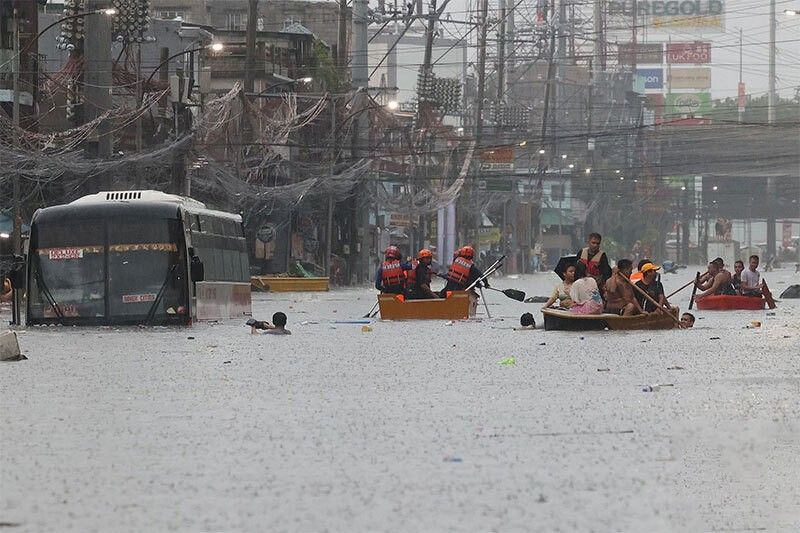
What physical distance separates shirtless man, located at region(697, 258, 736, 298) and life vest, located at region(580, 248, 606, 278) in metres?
13.7

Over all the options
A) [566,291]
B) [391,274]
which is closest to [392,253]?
[391,274]

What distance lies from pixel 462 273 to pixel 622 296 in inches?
297

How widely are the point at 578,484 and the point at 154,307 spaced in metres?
23.5

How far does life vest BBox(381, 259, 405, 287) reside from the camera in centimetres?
3878

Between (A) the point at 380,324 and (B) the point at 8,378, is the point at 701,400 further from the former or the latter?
(A) the point at 380,324

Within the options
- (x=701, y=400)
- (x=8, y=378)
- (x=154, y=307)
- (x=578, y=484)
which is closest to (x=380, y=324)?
(x=154, y=307)

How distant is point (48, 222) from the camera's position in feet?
113

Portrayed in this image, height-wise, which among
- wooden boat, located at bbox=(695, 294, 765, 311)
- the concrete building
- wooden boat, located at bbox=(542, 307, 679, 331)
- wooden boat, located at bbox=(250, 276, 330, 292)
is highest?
the concrete building

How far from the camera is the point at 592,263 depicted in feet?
105

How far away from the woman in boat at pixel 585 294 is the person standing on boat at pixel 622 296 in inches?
8.1

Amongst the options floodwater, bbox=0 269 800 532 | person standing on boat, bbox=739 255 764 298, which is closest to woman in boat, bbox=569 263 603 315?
floodwater, bbox=0 269 800 532

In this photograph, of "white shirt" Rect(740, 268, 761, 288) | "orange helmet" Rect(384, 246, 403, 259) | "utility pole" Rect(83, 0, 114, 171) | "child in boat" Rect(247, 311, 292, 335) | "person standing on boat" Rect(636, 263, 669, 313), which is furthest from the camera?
"utility pole" Rect(83, 0, 114, 171)

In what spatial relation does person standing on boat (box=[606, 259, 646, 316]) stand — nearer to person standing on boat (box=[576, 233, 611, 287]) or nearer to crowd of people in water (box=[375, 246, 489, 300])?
person standing on boat (box=[576, 233, 611, 287])

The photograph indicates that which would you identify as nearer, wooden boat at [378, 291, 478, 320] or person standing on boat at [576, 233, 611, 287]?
person standing on boat at [576, 233, 611, 287]
